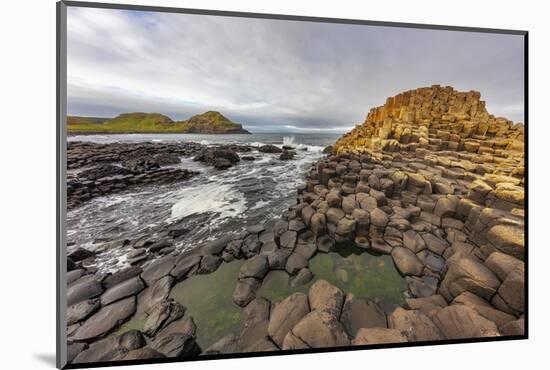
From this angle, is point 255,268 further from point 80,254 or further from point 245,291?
point 80,254

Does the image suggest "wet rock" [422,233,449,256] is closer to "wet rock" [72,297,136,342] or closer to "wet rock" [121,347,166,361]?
"wet rock" [121,347,166,361]

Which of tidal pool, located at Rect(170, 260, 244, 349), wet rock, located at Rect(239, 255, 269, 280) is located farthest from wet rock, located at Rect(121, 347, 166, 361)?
wet rock, located at Rect(239, 255, 269, 280)

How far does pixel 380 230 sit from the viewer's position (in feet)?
11.9

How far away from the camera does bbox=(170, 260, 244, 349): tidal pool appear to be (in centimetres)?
216

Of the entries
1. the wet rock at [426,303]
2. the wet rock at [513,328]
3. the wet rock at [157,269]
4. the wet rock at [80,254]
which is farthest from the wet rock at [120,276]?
the wet rock at [513,328]

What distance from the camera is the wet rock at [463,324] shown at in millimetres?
1942

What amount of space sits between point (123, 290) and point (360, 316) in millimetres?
3721

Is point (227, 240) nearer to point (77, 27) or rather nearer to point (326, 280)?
point (326, 280)

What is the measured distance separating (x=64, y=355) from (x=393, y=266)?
4810 millimetres

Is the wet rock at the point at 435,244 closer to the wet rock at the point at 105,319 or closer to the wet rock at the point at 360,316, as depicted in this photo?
the wet rock at the point at 360,316

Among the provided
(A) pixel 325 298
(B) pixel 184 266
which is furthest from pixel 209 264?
(A) pixel 325 298

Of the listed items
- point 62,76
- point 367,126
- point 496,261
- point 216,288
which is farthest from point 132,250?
point 367,126

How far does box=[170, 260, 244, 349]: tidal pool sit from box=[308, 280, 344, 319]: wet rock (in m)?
1.11

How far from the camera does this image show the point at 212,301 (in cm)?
254
